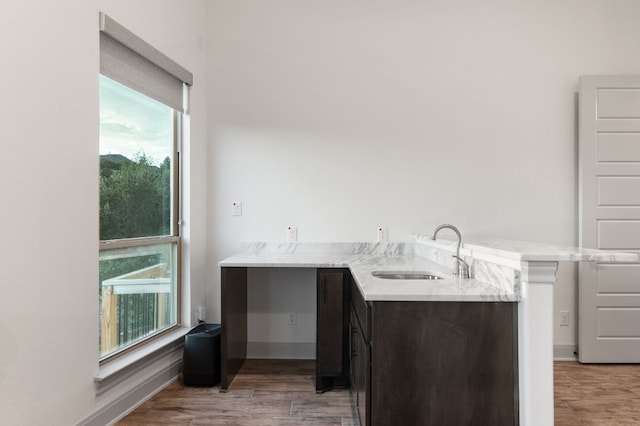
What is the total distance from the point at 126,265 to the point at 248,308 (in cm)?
113

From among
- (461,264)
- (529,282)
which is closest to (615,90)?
(461,264)

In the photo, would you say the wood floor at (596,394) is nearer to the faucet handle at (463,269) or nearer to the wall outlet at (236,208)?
the faucet handle at (463,269)

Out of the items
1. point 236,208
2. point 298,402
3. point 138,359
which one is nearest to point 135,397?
point 138,359

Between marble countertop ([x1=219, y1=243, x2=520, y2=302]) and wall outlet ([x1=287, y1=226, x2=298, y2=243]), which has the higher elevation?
wall outlet ([x1=287, y1=226, x2=298, y2=243])

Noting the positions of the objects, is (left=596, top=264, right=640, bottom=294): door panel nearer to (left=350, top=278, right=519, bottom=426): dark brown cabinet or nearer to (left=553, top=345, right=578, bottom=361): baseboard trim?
(left=553, top=345, right=578, bottom=361): baseboard trim

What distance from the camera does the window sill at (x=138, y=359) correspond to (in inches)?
80.7

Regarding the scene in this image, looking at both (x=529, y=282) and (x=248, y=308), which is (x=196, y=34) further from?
(x=529, y=282)

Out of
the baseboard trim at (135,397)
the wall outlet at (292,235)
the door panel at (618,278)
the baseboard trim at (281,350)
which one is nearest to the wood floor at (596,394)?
the door panel at (618,278)

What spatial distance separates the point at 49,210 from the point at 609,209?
3826 mm

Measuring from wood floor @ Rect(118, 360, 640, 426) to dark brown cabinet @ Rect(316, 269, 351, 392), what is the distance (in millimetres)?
169

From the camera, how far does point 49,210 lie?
1.72m

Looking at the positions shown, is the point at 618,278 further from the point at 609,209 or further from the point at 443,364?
the point at 443,364

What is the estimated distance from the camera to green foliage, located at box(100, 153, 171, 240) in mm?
2227

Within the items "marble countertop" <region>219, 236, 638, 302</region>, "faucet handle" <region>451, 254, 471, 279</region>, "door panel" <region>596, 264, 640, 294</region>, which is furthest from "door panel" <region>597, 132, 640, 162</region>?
"faucet handle" <region>451, 254, 471, 279</region>
